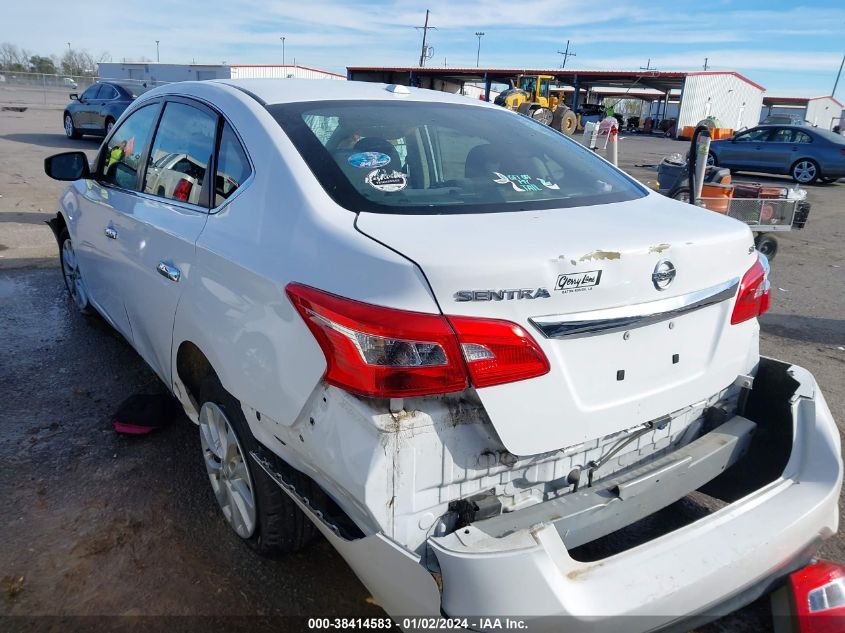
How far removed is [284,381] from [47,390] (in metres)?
2.77

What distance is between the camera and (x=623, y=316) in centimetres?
183

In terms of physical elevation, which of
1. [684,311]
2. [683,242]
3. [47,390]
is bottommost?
[47,390]

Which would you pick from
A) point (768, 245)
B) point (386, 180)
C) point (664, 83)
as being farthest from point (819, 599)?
point (664, 83)

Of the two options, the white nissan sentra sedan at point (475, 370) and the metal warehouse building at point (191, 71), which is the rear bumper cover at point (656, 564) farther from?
the metal warehouse building at point (191, 71)

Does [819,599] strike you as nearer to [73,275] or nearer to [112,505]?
[112,505]

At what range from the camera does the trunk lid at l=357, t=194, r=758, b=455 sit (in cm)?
170

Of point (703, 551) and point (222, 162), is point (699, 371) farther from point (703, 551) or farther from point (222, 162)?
point (222, 162)

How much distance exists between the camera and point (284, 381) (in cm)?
192

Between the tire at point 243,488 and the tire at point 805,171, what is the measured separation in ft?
63.6

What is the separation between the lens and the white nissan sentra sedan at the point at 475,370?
1663 mm

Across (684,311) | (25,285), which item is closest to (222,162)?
(684,311)

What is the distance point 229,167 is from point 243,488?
1223mm

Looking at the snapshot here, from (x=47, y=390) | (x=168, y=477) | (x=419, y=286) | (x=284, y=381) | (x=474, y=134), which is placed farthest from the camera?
(x=47, y=390)

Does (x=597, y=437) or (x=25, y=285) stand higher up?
(x=597, y=437)
